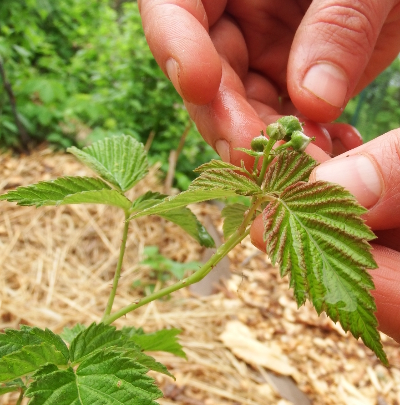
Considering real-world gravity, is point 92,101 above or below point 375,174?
below

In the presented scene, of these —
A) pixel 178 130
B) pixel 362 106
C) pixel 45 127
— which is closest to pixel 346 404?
pixel 178 130

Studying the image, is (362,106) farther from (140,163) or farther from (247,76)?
(140,163)

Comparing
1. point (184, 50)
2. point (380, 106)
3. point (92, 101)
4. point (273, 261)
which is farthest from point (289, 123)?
point (380, 106)

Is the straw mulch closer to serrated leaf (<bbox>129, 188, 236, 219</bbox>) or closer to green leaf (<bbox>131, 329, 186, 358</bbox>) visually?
green leaf (<bbox>131, 329, 186, 358</bbox>)

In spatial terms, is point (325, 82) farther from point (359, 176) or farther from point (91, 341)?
point (91, 341)

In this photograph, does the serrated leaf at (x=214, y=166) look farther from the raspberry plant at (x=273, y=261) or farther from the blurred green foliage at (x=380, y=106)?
the blurred green foliage at (x=380, y=106)

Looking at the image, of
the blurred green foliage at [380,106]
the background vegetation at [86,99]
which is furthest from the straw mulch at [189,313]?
the blurred green foliage at [380,106]
